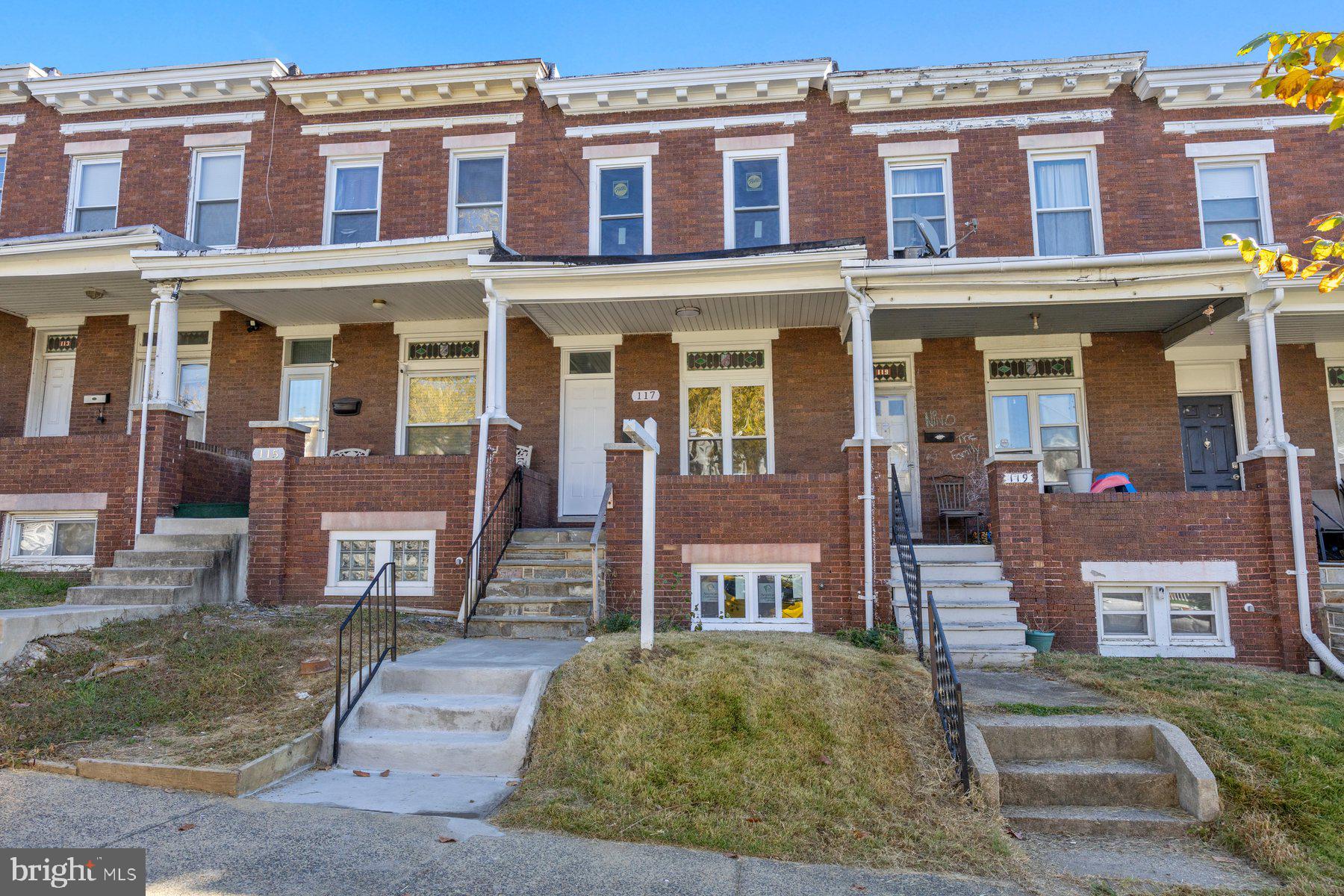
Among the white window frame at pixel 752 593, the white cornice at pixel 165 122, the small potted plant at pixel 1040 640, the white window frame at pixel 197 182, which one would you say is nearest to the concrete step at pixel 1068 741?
the small potted plant at pixel 1040 640

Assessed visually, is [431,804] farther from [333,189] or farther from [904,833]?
[333,189]

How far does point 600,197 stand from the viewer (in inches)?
507

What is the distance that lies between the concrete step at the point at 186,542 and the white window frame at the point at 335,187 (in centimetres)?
510

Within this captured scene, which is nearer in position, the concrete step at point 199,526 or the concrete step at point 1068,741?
the concrete step at point 1068,741

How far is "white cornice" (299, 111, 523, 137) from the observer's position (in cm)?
1304

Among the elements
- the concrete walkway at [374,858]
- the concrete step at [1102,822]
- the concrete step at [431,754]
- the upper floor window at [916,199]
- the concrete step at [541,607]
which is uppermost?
the upper floor window at [916,199]

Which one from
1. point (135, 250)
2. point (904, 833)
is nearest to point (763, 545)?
point (904, 833)

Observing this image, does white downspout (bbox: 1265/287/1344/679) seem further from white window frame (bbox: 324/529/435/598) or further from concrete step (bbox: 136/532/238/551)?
concrete step (bbox: 136/532/238/551)

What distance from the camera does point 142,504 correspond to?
1024 centimetres

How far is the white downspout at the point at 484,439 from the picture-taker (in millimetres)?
9047

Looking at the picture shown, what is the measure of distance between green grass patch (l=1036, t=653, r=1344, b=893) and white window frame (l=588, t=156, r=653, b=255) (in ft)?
26.6

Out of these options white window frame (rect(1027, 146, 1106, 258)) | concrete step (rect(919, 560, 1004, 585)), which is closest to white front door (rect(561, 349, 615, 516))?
concrete step (rect(919, 560, 1004, 585))

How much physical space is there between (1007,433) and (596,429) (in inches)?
227

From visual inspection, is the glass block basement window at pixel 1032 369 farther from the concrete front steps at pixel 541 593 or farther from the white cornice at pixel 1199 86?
the concrete front steps at pixel 541 593
